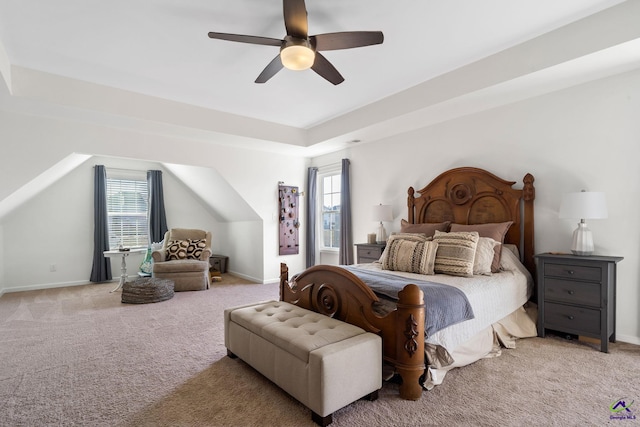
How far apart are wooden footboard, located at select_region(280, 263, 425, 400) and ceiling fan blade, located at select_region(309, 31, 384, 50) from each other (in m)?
1.65

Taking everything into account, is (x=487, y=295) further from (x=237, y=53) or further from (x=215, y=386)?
(x=237, y=53)

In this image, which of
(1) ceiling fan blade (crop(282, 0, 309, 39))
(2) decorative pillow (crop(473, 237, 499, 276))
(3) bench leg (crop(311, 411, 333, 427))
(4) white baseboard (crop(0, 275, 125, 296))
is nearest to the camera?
(3) bench leg (crop(311, 411, 333, 427))

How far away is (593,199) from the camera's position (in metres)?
2.76

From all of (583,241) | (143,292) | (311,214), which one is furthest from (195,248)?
(583,241)

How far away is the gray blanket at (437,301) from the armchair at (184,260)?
363cm

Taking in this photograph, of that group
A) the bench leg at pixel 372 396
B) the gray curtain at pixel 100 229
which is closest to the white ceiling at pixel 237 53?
the gray curtain at pixel 100 229

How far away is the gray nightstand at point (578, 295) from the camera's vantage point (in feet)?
8.76

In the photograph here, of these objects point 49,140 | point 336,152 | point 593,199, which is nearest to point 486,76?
point 593,199

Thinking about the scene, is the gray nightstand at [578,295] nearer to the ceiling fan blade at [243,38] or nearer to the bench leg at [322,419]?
the bench leg at [322,419]

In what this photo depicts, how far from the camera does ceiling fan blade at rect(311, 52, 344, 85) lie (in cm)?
251

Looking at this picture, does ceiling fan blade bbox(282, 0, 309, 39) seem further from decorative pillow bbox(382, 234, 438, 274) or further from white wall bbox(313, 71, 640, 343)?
white wall bbox(313, 71, 640, 343)

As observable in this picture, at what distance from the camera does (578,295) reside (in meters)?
2.79

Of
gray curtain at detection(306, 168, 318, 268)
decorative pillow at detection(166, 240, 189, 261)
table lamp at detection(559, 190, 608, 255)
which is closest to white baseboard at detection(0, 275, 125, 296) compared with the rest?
decorative pillow at detection(166, 240, 189, 261)

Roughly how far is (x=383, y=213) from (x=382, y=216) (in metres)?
0.05
